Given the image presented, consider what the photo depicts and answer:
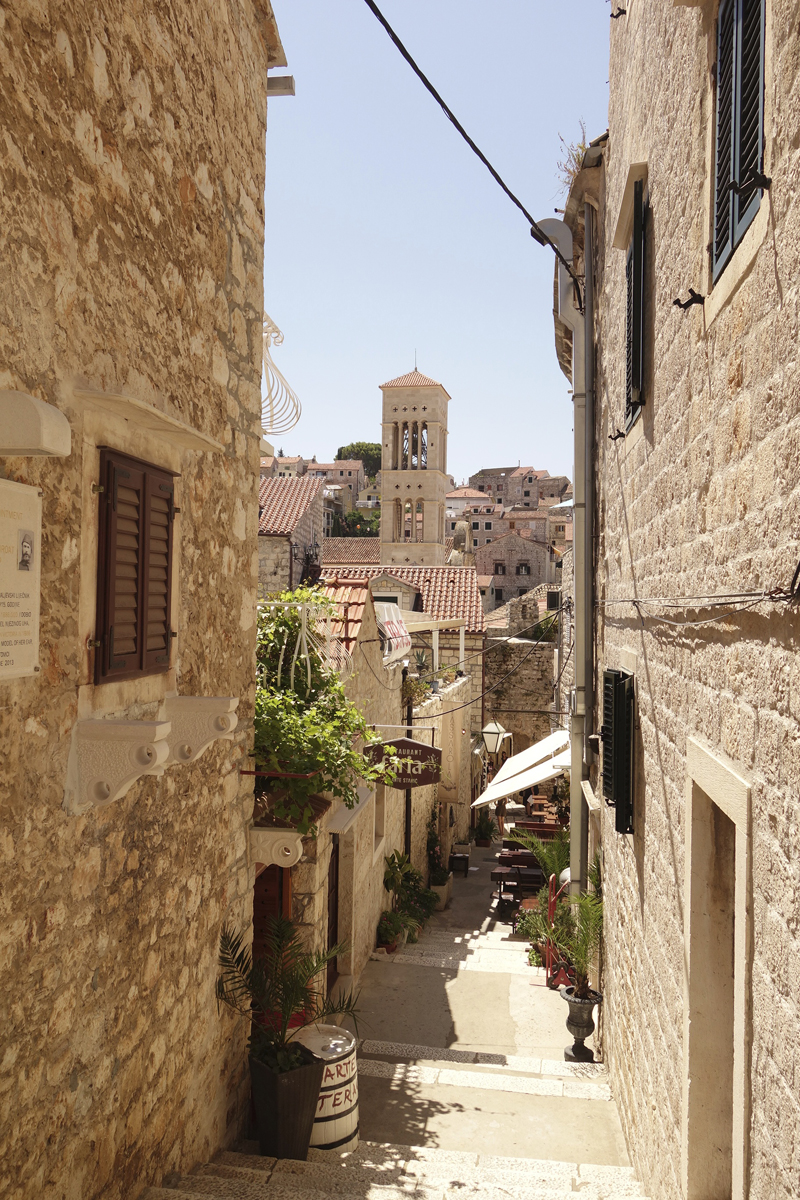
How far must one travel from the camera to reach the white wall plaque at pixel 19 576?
2.48 m

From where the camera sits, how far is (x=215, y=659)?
4504 millimetres

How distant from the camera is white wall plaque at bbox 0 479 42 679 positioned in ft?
8.14

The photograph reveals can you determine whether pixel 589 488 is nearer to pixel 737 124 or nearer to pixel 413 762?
pixel 413 762

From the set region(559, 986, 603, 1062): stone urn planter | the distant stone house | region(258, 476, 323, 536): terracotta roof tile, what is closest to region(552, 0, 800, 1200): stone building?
region(559, 986, 603, 1062): stone urn planter

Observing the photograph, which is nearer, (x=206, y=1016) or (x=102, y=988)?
(x=102, y=988)

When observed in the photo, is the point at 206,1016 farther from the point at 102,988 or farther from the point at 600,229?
the point at 600,229

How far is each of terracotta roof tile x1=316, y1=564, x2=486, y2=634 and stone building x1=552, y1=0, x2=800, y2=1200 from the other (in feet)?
57.9

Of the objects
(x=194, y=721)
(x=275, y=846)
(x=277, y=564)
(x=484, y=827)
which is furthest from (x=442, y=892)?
(x=277, y=564)

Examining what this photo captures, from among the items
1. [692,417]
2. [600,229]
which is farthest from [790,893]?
[600,229]

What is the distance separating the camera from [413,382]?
47344 millimetres

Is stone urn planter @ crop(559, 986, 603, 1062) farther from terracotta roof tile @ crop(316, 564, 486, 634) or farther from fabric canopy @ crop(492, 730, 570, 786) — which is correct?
terracotta roof tile @ crop(316, 564, 486, 634)

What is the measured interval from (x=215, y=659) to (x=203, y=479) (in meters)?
0.91

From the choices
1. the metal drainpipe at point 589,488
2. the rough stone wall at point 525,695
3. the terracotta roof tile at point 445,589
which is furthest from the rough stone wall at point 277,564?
the metal drainpipe at point 589,488

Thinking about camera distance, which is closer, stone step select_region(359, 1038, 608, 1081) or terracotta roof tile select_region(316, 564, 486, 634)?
stone step select_region(359, 1038, 608, 1081)
